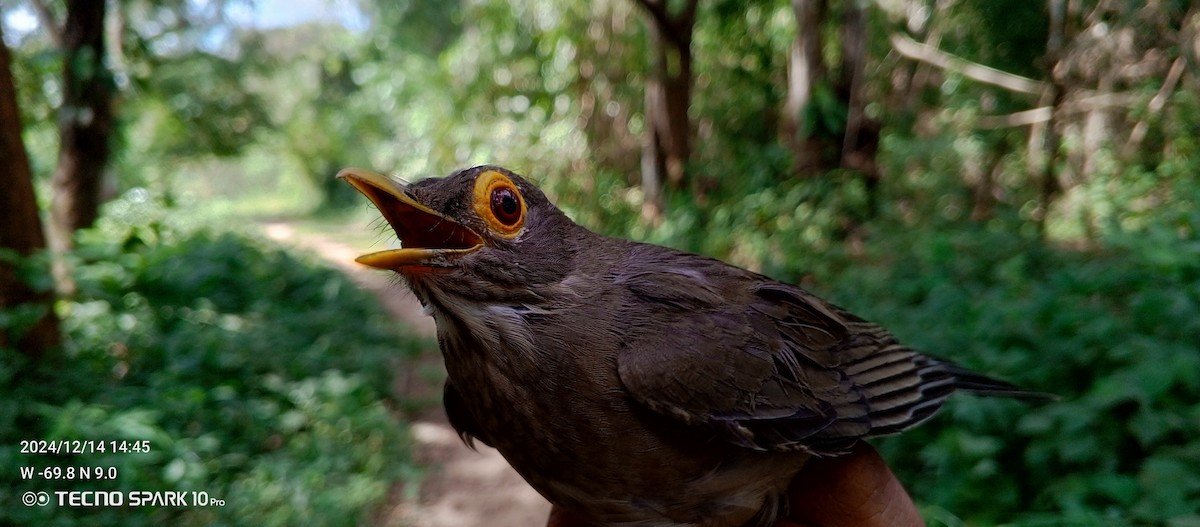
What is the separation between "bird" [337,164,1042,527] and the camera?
1.52 m

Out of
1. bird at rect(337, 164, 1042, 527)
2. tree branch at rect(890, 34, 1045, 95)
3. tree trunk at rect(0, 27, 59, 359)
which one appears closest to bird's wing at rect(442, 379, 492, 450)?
bird at rect(337, 164, 1042, 527)

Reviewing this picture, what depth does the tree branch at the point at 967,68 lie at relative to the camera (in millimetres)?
6121

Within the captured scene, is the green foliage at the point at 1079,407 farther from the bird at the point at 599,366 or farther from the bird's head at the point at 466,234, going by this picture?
the bird's head at the point at 466,234

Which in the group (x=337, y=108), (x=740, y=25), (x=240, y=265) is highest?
(x=337, y=108)

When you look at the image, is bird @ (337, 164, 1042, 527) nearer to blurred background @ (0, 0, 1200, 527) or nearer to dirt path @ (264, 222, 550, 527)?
blurred background @ (0, 0, 1200, 527)

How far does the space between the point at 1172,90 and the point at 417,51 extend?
639 inches

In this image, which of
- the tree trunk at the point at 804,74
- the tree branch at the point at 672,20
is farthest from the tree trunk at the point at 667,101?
the tree trunk at the point at 804,74

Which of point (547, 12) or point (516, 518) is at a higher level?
point (547, 12)

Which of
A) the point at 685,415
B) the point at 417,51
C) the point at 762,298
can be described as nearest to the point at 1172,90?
the point at 762,298

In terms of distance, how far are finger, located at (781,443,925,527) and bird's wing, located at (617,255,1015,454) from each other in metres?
0.08

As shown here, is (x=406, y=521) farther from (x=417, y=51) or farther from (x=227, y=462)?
(x=417, y=51)

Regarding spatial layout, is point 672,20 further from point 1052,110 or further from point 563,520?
point 563,520

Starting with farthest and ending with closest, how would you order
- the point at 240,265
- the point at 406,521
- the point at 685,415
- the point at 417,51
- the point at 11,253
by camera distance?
1. the point at 417,51
2. the point at 240,265
3. the point at 406,521
4. the point at 11,253
5. the point at 685,415

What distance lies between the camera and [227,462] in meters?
3.94
